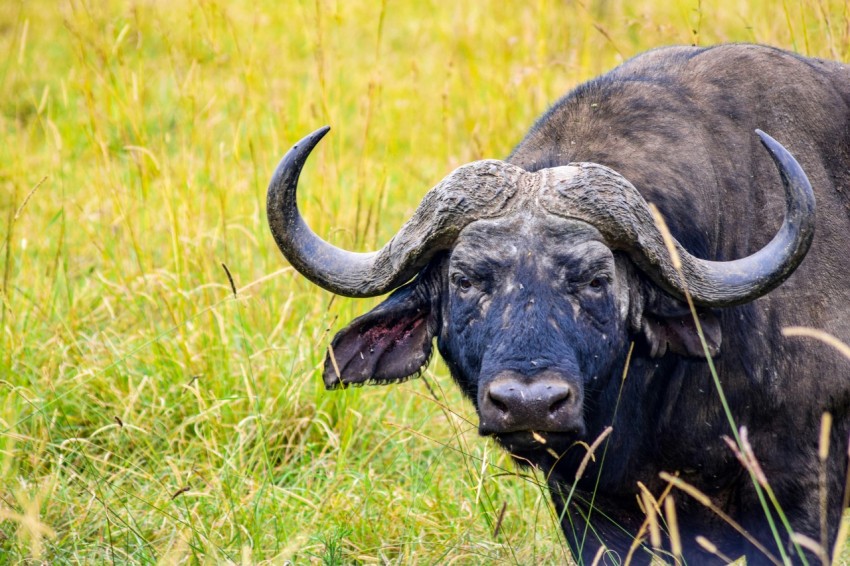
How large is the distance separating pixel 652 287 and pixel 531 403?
2.80 feet

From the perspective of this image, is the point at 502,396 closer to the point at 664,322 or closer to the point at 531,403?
the point at 531,403

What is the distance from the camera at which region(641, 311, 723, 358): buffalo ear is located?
375cm

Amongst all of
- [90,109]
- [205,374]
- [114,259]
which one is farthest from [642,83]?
[114,259]

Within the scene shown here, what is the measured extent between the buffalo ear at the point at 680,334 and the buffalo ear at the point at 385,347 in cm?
79

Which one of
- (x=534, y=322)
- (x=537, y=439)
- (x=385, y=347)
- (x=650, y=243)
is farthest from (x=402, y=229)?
(x=537, y=439)

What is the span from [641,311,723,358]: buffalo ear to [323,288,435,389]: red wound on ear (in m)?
0.79

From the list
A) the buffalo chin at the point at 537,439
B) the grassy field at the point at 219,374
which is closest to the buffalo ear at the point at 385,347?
the grassy field at the point at 219,374

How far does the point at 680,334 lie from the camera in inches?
152

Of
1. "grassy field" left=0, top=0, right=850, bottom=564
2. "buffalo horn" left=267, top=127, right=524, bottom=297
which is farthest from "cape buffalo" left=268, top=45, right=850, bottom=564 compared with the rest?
"grassy field" left=0, top=0, right=850, bottom=564

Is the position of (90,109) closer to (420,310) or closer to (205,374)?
(205,374)

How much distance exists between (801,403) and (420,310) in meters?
1.39

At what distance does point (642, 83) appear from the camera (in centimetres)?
426

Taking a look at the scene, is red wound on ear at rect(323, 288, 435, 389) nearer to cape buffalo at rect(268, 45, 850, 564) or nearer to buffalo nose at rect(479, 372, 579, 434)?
cape buffalo at rect(268, 45, 850, 564)

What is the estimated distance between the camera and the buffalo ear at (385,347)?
407cm
